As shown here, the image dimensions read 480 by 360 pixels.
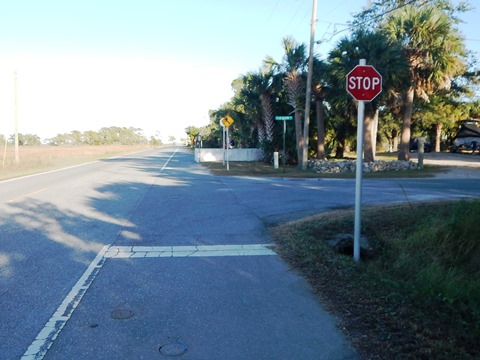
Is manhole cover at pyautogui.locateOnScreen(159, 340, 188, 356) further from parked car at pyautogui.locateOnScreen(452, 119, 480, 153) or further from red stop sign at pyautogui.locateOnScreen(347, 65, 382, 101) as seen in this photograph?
parked car at pyautogui.locateOnScreen(452, 119, 480, 153)

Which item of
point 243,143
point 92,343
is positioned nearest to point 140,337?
point 92,343

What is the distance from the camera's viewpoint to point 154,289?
5.56 meters

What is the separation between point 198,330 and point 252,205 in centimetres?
851

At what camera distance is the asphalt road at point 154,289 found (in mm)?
4027

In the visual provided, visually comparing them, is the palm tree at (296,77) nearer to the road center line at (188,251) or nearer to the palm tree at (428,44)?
the palm tree at (428,44)

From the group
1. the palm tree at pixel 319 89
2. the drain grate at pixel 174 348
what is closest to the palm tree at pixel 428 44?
the palm tree at pixel 319 89

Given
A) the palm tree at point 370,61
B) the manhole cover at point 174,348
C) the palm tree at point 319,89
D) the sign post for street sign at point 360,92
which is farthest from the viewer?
the palm tree at point 319,89

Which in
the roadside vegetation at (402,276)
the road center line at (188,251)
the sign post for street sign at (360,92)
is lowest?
the road center line at (188,251)

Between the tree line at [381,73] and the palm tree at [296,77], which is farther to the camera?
the palm tree at [296,77]

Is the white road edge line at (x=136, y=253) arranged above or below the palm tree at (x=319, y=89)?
below

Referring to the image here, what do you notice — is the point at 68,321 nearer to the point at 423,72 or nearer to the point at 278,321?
the point at 278,321

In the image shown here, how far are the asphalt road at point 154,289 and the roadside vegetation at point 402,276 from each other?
306 mm

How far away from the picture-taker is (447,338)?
397cm

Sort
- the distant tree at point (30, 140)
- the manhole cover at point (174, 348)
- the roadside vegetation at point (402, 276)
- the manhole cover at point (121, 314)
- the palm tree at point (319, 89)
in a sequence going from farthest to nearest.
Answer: the distant tree at point (30, 140)
the palm tree at point (319, 89)
the manhole cover at point (121, 314)
the roadside vegetation at point (402, 276)
the manhole cover at point (174, 348)
